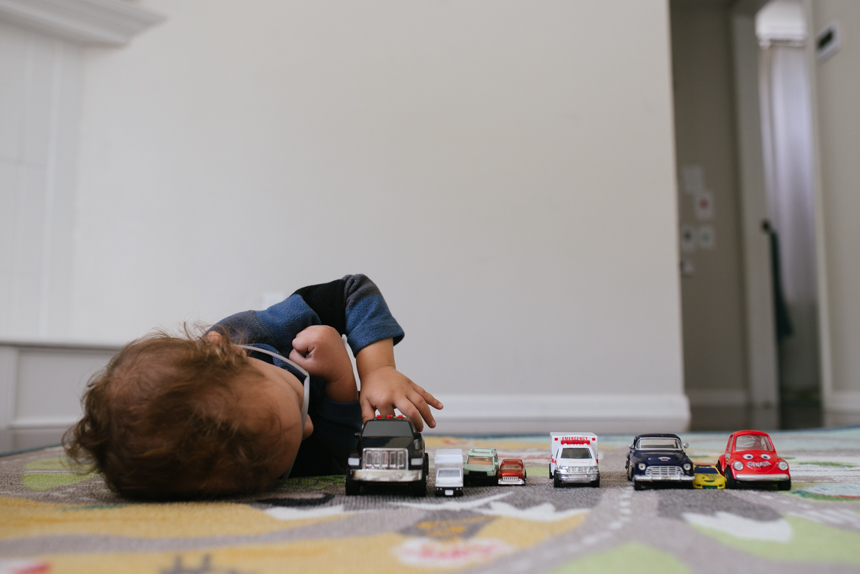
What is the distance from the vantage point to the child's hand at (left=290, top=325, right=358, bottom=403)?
34.2 inches

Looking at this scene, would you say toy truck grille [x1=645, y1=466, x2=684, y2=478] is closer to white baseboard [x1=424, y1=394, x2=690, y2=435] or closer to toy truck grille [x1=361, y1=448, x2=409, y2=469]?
toy truck grille [x1=361, y1=448, x2=409, y2=469]

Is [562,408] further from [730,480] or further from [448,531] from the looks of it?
[448,531]

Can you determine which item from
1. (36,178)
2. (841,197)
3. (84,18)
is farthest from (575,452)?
(841,197)

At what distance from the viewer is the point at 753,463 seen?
28.0 inches

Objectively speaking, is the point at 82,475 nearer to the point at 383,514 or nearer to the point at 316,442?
the point at 316,442

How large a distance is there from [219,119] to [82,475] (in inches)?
71.5

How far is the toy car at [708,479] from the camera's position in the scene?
723 mm

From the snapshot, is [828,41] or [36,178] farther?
[828,41]

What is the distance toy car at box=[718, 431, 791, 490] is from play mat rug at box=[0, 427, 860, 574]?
2 centimetres

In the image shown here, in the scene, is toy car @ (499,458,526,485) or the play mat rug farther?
toy car @ (499,458,526,485)

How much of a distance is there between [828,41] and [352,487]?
369 cm

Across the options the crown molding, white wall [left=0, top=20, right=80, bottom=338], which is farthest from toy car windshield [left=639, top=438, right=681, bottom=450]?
the crown molding

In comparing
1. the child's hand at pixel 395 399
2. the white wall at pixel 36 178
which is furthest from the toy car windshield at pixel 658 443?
the white wall at pixel 36 178

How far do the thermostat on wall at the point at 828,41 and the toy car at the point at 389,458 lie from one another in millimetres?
3549
